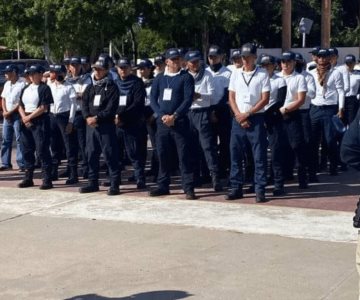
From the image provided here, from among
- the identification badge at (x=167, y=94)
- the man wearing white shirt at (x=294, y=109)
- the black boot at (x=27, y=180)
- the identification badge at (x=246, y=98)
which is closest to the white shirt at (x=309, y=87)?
the man wearing white shirt at (x=294, y=109)

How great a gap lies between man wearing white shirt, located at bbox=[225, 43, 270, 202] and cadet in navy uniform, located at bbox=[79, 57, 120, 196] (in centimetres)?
167

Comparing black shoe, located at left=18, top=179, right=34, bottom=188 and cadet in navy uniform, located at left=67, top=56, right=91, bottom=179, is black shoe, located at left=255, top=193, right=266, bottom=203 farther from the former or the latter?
black shoe, located at left=18, top=179, right=34, bottom=188

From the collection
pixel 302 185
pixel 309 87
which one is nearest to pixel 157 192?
pixel 302 185

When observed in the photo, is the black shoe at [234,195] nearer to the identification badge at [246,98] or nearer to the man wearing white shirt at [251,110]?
the man wearing white shirt at [251,110]

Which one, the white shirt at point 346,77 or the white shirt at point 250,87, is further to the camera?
the white shirt at point 346,77

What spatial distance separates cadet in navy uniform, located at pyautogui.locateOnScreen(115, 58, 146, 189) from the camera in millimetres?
10867

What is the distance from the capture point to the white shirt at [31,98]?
36.3 ft

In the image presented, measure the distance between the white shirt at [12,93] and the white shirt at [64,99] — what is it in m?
1.07

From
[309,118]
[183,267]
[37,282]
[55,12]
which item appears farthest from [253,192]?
[55,12]

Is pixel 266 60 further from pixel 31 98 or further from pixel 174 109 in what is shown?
pixel 31 98

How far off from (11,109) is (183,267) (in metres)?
6.64

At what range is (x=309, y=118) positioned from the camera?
11.3 meters

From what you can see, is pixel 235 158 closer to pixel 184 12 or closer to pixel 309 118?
pixel 309 118

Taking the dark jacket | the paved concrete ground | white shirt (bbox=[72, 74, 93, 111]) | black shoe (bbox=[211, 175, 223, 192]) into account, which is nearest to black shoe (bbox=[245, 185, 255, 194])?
the paved concrete ground
